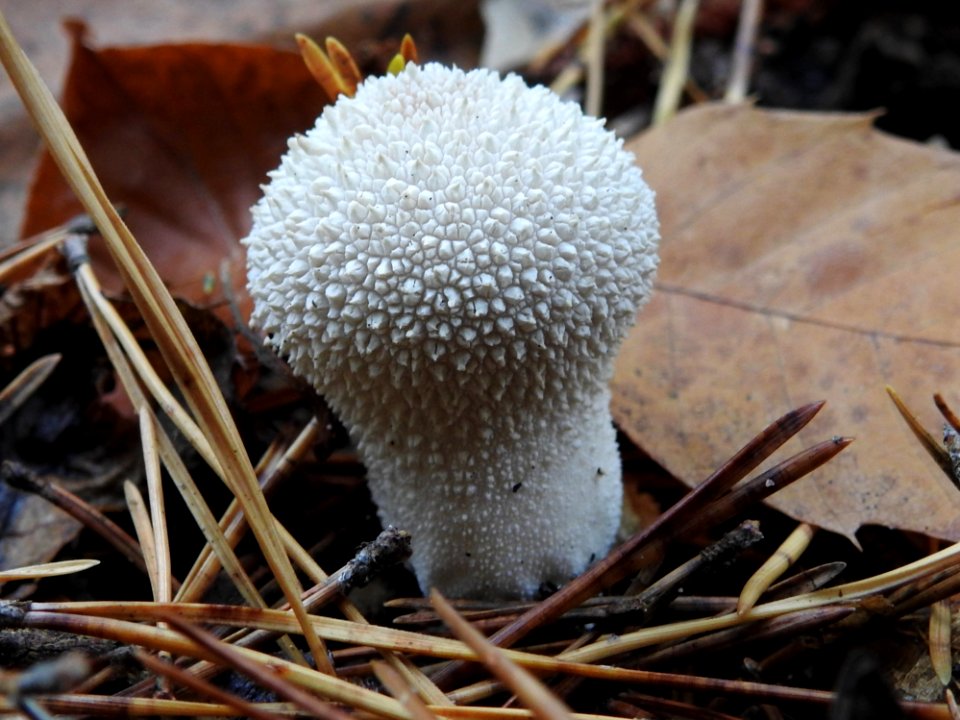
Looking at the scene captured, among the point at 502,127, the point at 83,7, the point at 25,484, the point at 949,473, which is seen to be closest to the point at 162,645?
the point at 25,484

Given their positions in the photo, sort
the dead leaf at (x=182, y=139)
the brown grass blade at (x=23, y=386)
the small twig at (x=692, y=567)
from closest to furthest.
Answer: the small twig at (x=692, y=567)
the brown grass blade at (x=23, y=386)
the dead leaf at (x=182, y=139)

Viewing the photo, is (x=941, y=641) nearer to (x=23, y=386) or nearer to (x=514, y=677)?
(x=514, y=677)

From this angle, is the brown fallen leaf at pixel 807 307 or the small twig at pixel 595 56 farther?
the small twig at pixel 595 56

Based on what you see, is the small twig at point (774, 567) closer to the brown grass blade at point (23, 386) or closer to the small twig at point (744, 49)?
the brown grass blade at point (23, 386)

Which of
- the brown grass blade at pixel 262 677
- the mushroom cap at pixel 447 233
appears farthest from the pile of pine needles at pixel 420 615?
the mushroom cap at pixel 447 233

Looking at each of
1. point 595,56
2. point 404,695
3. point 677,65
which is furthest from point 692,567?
point 677,65

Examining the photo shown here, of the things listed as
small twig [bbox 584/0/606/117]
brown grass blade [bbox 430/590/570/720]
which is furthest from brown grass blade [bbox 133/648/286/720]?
small twig [bbox 584/0/606/117]

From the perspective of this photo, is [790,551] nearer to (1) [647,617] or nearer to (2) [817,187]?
(1) [647,617]
